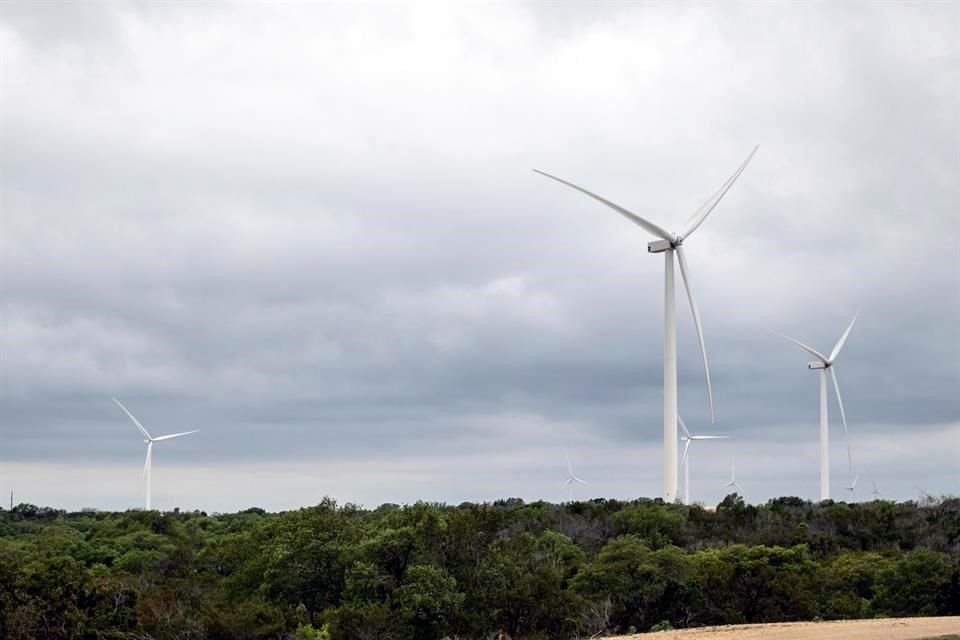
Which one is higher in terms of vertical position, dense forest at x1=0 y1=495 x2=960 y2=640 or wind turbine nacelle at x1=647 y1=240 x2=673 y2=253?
wind turbine nacelle at x1=647 y1=240 x2=673 y2=253

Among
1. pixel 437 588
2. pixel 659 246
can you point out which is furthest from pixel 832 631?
pixel 659 246

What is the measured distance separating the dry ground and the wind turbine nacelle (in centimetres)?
3544

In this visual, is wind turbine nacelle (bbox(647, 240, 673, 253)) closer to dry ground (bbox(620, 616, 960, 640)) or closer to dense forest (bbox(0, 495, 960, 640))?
dense forest (bbox(0, 495, 960, 640))

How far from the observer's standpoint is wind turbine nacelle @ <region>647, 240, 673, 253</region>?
8038cm

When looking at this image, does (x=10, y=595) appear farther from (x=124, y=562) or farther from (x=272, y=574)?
(x=124, y=562)

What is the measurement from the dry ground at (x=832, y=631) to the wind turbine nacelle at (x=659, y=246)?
1395 inches

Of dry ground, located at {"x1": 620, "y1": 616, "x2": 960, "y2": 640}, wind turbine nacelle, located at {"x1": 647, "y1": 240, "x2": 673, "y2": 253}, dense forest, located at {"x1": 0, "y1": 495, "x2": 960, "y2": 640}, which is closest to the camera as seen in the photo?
dry ground, located at {"x1": 620, "y1": 616, "x2": 960, "y2": 640}

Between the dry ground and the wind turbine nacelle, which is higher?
the wind turbine nacelle

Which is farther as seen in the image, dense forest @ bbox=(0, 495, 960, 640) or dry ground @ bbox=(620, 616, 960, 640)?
dense forest @ bbox=(0, 495, 960, 640)

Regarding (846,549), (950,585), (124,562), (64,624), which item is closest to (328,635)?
(64,624)

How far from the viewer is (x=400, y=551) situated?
175 feet

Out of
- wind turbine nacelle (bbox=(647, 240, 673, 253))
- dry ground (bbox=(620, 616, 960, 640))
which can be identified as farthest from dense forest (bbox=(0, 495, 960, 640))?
wind turbine nacelle (bbox=(647, 240, 673, 253))

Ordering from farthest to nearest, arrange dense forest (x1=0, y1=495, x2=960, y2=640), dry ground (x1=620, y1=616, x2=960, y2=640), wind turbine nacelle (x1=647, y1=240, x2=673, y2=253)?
1. wind turbine nacelle (x1=647, y1=240, x2=673, y2=253)
2. dense forest (x1=0, y1=495, x2=960, y2=640)
3. dry ground (x1=620, y1=616, x2=960, y2=640)

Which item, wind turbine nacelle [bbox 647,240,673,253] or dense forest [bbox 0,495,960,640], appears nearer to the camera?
dense forest [bbox 0,495,960,640]
